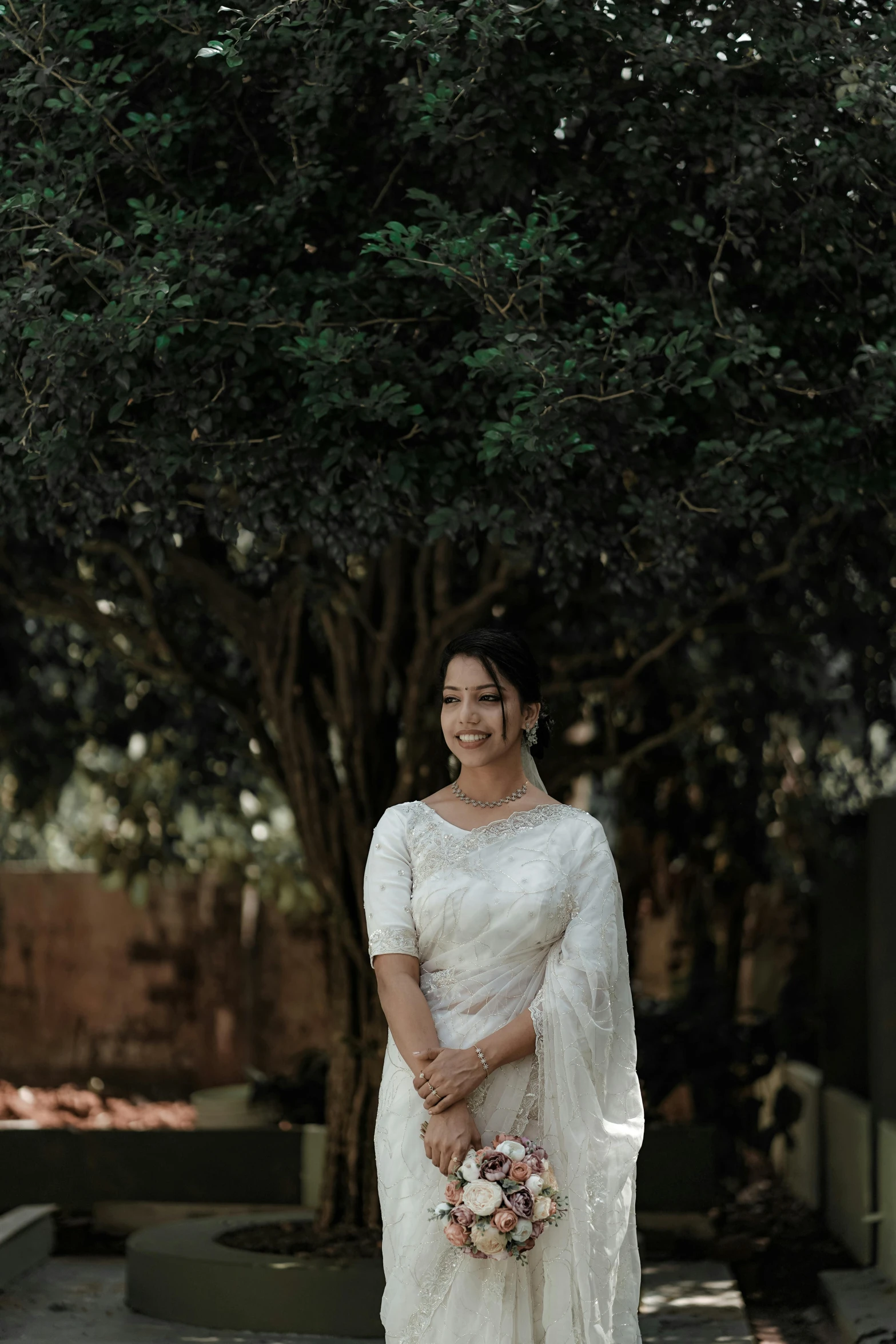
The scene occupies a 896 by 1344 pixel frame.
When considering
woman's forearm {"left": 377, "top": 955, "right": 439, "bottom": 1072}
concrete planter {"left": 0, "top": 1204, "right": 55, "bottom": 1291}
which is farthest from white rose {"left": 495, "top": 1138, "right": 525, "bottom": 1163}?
concrete planter {"left": 0, "top": 1204, "right": 55, "bottom": 1291}

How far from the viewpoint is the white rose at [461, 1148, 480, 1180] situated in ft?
12.3

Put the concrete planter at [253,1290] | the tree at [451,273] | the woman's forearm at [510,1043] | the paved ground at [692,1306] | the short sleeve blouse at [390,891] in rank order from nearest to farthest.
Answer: the woman's forearm at [510,1043] < the short sleeve blouse at [390,891] < the tree at [451,273] < the concrete planter at [253,1290] < the paved ground at [692,1306]

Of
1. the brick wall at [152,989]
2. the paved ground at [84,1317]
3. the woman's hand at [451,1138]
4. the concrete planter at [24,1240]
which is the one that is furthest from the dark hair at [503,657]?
the brick wall at [152,989]

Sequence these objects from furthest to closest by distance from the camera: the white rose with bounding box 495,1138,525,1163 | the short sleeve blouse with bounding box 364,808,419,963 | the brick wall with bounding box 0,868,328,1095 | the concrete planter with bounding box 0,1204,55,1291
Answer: the brick wall with bounding box 0,868,328,1095
the concrete planter with bounding box 0,1204,55,1291
the short sleeve blouse with bounding box 364,808,419,963
the white rose with bounding box 495,1138,525,1163

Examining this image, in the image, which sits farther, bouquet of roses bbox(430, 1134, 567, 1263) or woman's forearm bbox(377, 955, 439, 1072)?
woman's forearm bbox(377, 955, 439, 1072)

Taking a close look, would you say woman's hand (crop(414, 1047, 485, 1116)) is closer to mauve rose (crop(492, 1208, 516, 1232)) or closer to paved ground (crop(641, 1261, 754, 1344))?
mauve rose (crop(492, 1208, 516, 1232))

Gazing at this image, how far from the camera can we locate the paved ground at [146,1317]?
255 inches

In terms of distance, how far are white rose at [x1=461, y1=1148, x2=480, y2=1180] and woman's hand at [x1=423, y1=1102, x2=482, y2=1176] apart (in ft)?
0.09

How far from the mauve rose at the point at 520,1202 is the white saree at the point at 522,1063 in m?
0.24

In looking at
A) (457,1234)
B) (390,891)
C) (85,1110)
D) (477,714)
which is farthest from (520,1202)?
(85,1110)

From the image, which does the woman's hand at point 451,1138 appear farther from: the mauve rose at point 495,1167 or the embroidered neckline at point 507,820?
the embroidered neckline at point 507,820

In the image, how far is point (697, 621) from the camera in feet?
24.0

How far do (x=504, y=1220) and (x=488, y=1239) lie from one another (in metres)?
0.06

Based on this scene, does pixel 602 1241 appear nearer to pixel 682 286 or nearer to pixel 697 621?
pixel 682 286
